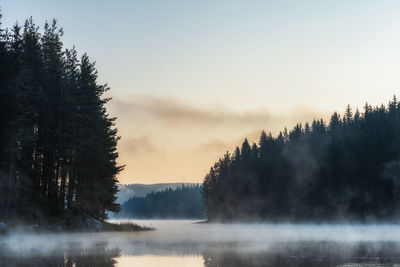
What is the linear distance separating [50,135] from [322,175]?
57.1 meters

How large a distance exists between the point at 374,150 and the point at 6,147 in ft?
200

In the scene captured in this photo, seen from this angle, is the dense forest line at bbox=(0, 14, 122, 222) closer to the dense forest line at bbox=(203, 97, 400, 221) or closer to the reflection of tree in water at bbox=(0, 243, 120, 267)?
the reflection of tree in water at bbox=(0, 243, 120, 267)

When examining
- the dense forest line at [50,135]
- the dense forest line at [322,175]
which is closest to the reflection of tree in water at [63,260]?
the dense forest line at [50,135]

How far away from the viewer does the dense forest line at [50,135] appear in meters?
41.8

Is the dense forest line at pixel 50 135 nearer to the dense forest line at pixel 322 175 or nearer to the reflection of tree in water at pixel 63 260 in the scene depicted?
the reflection of tree in water at pixel 63 260

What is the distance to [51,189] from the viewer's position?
Answer: 166 feet

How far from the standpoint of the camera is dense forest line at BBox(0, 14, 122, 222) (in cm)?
4184

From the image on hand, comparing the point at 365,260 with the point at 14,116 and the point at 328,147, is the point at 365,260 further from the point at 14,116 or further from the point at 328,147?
the point at 328,147

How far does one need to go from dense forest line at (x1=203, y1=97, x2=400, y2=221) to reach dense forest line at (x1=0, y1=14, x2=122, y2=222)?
42989mm

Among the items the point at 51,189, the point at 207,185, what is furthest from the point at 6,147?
the point at 207,185

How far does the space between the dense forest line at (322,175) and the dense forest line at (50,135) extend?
141ft

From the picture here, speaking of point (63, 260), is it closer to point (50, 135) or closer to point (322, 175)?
point (50, 135)

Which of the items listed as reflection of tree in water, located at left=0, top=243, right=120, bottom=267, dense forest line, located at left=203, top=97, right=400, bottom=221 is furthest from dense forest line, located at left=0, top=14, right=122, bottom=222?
dense forest line, located at left=203, top=97, right=400, bottom=221

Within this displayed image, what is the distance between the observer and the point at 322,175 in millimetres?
92938
